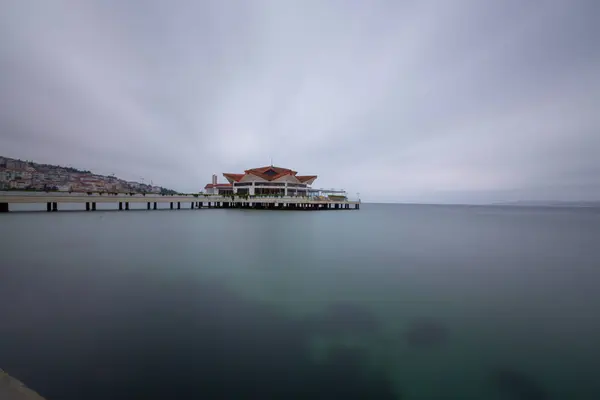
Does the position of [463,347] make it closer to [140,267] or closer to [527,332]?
[527,332]

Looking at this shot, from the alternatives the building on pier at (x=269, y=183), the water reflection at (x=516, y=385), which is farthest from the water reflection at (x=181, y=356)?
the building on pier at (x=269, y=183)

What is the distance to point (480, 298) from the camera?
304 inches

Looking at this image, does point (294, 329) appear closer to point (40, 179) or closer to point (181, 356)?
point (181, 356)

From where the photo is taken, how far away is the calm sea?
3965mm

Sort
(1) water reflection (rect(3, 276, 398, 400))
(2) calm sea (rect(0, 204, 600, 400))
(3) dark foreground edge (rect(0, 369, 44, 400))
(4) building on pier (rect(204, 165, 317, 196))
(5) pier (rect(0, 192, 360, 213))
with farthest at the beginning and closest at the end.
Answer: (4) building on pier (rect(204, 165, 317, 196)) < (5) pier (rect(0, 192, 360, 213)) < (2) calm sea (rect(0, 204, 600, 400)) < (1) water reflection (rect(3, 276, 398, 400)) < (3) dark foreground edge (rect(0, 369, 44, 400))

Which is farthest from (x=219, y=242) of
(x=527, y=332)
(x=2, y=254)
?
→ (x=527, y=332)

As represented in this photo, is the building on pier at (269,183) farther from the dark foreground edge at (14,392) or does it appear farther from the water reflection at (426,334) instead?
the dark foreground edge at (14,392)

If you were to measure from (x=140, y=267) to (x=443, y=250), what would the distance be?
50.3 feet

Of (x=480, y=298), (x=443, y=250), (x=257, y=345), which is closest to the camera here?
(x=257, y=345)

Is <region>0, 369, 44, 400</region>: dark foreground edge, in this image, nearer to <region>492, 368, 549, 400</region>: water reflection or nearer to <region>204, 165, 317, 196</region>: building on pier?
<region>492, 368, 549, 400</region>: water reflection

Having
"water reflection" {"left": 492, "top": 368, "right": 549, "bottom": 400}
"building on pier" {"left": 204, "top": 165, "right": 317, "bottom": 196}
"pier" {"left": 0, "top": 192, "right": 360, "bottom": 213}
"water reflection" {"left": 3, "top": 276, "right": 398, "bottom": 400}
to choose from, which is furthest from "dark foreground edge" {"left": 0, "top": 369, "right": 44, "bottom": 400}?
"building on pier" {"left": 204, "top": 165, "right": 317, "bottom": 196}

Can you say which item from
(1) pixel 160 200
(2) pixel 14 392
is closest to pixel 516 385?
(2) pixel 14 392

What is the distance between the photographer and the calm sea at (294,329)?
3965mm

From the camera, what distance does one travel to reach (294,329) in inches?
220
